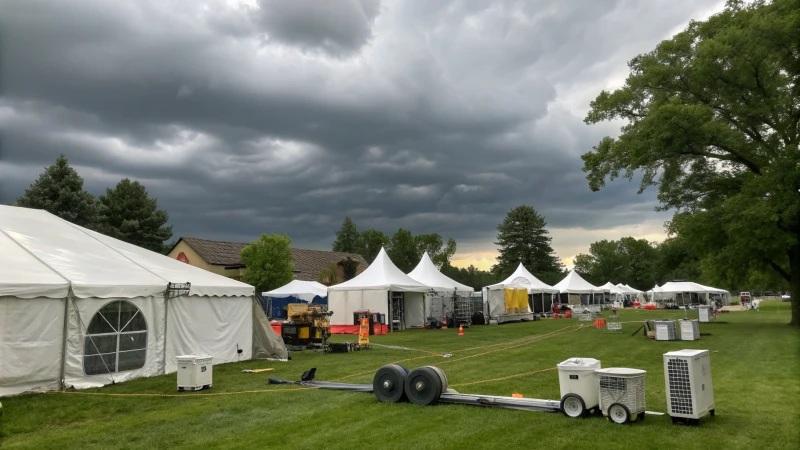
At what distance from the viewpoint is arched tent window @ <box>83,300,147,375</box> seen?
10.1 meters

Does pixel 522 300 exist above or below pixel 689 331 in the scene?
above

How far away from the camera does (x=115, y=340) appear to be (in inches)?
418

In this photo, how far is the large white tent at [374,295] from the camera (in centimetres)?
2447

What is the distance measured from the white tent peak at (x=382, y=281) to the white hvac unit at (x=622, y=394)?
17840 millimetres

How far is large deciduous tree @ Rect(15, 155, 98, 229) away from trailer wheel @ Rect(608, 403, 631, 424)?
34084 mm

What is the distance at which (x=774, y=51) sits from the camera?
18688mm

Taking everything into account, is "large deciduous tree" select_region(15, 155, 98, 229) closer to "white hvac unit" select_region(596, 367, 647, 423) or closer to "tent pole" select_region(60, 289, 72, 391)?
"tent pole" select_region(60, 289, 72, 391)

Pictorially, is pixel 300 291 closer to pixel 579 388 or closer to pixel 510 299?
pixel 510 299

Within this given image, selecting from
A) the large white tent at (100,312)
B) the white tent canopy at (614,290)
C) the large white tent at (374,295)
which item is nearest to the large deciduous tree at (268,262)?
the large white tent at (374,295)

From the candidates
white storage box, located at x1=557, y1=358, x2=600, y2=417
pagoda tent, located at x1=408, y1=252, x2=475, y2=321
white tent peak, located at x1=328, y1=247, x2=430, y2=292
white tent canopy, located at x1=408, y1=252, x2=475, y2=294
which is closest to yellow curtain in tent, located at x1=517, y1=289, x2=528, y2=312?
pagoda tent, located at x1=408, y1=252, x2=475, y2=321

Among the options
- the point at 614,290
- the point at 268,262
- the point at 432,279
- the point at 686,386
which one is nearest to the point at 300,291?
the point at 268,262

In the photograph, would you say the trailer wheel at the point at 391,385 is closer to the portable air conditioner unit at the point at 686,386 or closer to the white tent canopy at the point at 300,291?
the portable air conditioner unit at the point at 686,386

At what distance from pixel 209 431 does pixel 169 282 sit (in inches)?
252

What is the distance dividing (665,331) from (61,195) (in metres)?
33.4
